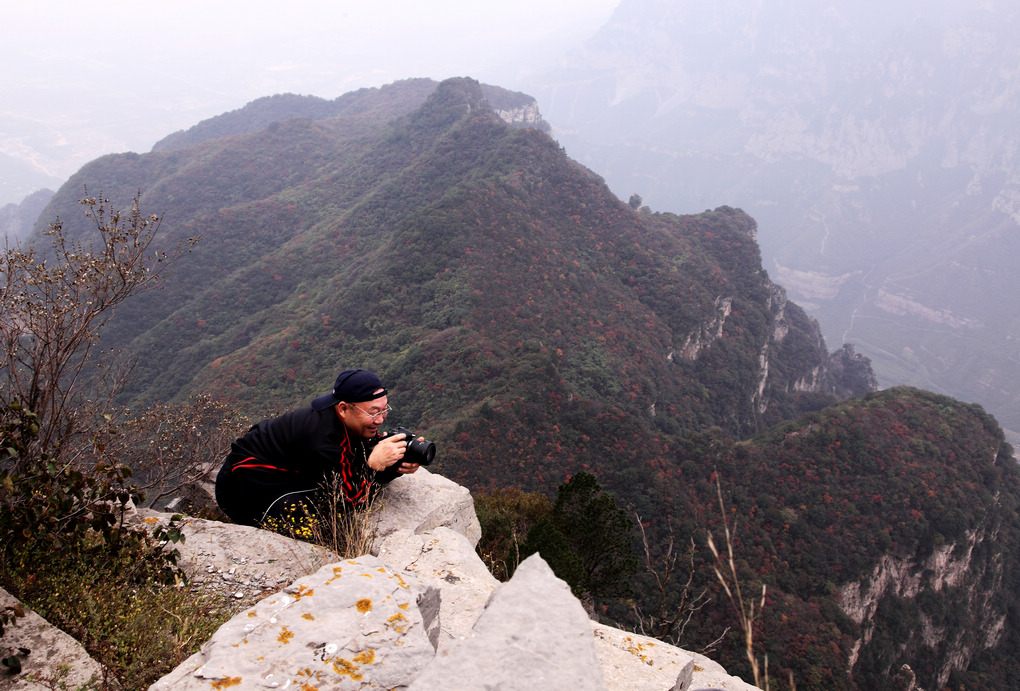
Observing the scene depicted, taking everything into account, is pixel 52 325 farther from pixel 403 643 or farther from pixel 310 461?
pixel 403 643

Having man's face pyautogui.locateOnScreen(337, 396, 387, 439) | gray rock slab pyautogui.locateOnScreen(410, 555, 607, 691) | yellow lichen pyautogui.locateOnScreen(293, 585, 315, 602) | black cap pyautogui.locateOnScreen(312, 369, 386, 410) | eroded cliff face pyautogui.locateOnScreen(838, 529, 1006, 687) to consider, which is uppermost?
black cap pyautogui.locateOnScreen(312, 369, 386, 410)

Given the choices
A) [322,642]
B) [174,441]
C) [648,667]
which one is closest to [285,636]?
[322,642]

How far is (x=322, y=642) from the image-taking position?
2396mm

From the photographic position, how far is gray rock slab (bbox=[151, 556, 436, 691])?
221cm

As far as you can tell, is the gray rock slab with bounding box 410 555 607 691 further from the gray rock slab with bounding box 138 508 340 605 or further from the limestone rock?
the gray rock slab with bounding box 138 508 340 605

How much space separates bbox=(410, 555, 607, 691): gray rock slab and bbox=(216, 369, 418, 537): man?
2.11m

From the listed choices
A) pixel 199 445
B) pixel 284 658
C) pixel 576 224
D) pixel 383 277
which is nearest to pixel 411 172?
pixel 576 224

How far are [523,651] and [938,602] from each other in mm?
46551

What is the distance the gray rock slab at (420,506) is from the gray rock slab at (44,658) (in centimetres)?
218

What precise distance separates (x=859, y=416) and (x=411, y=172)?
62394mm

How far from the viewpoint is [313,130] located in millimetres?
103000

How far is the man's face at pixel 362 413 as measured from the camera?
4.21 metres

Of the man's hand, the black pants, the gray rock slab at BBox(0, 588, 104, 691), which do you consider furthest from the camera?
the gray rock slab at BBox(0, 588, 104, 691)

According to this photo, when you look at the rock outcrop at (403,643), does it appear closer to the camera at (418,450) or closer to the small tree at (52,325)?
the camera at (418,450)
